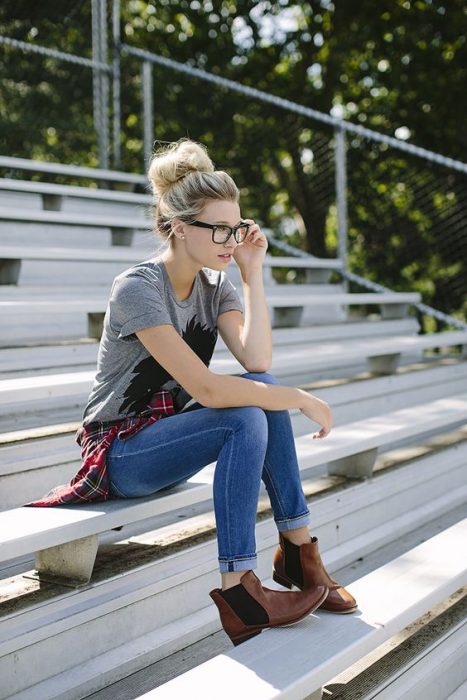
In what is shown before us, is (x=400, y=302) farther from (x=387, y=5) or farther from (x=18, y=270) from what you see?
(x=387, y=5)

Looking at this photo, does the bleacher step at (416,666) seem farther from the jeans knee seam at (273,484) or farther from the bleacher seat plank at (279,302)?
the bleacher seat plank at (279,302)

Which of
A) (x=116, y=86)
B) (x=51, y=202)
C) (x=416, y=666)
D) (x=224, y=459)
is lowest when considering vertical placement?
(x=416, y=666)

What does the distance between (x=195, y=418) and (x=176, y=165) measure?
0.56 meters

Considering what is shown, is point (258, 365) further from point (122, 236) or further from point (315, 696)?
point (122, 236)

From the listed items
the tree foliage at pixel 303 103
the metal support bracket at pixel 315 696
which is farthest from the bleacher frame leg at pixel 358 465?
the tree foliage at pixel 303 103

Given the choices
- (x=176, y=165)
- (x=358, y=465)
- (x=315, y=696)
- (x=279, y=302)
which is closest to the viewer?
(x=315, y=696)

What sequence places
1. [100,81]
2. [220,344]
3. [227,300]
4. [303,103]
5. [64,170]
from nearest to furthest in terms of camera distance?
[227,300]
[220,344]
[64,170]
[100,81]
[303,103]

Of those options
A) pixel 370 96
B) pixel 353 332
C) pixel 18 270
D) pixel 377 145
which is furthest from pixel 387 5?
pixel 18 270

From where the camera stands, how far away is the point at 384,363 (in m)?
3.91

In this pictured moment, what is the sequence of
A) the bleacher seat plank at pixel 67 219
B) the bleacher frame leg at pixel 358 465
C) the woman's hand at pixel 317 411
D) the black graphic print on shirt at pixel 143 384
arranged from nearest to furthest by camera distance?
the black graphic print on shirt at pixel 143 384 → the woman's hand at pixel 317 411 → the bleacher frame leg at pixel 358 465 → the bleacher seat plank at pixel 67 219

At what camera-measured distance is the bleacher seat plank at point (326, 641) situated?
1.41m

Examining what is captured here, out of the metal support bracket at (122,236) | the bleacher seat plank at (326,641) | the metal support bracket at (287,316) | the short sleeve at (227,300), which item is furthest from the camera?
the metal support bracket at (122,236)

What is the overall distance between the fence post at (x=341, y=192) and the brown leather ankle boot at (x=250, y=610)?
3.54 meters

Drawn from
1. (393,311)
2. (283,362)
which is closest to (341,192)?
(393,311)
